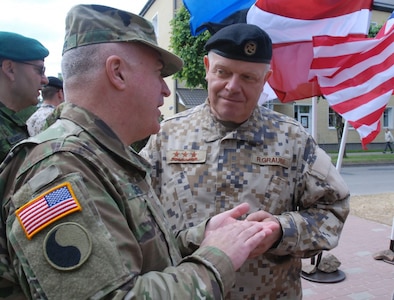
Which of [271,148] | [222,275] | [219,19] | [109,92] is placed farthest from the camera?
[219,19]

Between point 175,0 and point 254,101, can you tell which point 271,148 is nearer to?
point 254,101

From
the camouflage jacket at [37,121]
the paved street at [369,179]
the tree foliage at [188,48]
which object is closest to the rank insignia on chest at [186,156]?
the camouflage jacket at [37,121]

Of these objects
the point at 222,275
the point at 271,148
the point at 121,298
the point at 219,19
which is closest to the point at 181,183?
the point at 271,148

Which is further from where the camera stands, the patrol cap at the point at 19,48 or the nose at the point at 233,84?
the patrol cap at the point at 19,48

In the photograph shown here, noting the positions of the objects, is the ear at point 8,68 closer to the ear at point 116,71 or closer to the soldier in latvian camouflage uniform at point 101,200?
the soldier in latvian camouflage uniform at point 101,200

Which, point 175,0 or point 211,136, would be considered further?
point 175,0

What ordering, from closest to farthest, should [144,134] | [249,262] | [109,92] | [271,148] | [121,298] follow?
[121,298]
[109,92]
[144,134]
[249,262]
[271,148]

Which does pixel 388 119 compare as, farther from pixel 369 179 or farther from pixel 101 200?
pixel 101 200

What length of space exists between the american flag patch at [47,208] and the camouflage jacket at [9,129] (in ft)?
6.58

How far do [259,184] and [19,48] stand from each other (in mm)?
2065

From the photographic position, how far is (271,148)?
195 centimetres

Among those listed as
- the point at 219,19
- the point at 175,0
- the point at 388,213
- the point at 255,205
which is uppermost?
the point at 175,0

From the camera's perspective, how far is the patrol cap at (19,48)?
2656 mm

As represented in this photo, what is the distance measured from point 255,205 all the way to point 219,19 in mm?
3476
